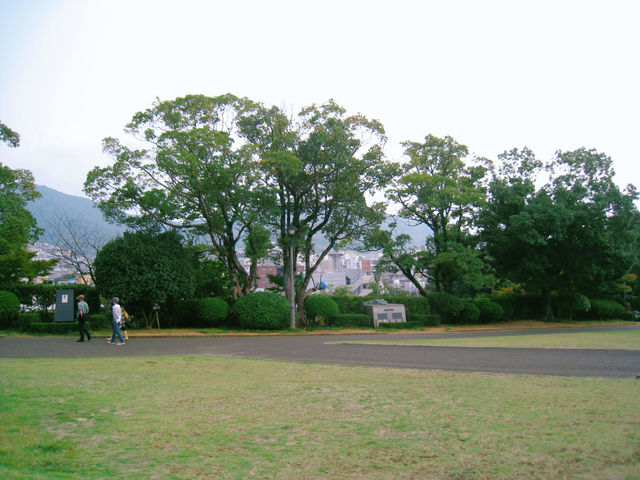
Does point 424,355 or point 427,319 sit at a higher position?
point 424,355

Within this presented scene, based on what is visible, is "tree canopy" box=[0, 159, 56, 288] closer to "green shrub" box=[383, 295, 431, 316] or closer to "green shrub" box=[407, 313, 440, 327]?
"green shrub" box=[383, 295, 431, 316]

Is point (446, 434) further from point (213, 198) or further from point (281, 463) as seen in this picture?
point (213, 198)

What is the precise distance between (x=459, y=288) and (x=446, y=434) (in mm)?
41847

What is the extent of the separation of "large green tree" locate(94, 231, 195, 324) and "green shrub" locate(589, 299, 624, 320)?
29.1m

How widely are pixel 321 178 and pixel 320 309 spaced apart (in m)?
7.08

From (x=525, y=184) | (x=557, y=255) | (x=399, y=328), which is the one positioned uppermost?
(x=525, y=184)

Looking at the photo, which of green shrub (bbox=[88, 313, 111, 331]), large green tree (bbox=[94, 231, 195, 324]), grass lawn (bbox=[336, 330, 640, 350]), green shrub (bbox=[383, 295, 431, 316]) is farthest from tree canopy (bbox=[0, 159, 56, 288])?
green shrub (bbox=[383, 295, 431, 316])

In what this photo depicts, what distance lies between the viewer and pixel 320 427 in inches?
200

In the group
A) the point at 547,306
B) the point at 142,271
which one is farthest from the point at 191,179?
the point at 547,306

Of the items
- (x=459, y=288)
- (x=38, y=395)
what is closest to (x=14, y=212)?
(x=38, y=395)

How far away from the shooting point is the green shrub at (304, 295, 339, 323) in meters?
26.4

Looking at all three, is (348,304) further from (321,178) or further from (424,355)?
(424,355)

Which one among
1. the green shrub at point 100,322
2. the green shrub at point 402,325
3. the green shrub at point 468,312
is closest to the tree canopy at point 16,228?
the green shrub at point 100,322

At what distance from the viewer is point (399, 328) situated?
26.9 meters
